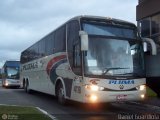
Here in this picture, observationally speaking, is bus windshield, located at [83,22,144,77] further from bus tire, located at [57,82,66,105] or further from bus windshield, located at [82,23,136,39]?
bus tire, located at [57,82,66,105]

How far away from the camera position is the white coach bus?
16.0m

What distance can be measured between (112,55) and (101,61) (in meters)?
0.56

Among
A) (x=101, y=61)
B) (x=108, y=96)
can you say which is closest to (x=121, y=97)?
(x=108, y=96)

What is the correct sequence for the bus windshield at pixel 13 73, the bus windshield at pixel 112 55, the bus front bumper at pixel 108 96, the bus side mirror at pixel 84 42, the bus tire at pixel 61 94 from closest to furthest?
the bus side mirror at pixel 84 42 → the bus front bumper at pixel 108 96 → the bus windshield at pixel 112 55 → the bus tire at pixel 61 94 → the bus windshield at pixel 13 73

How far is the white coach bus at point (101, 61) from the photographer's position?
16.0 m

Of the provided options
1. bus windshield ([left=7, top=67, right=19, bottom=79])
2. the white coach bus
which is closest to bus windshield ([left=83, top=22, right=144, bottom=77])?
the white coach bus

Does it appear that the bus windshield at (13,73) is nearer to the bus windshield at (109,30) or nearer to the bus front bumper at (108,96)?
the bus windshield at (109,30)

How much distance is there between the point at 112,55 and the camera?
16375mm

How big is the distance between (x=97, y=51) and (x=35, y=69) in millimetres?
10234

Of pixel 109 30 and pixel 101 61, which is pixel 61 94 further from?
pixel 109 30

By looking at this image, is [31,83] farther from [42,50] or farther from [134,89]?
[134,89]

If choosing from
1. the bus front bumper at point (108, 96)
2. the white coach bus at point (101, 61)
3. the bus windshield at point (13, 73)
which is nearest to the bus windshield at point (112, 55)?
the white coach bus at point (101, 61)

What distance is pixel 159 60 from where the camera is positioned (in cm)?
2078

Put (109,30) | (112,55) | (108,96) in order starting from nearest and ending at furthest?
(108,96), (112,55), (109,30)
